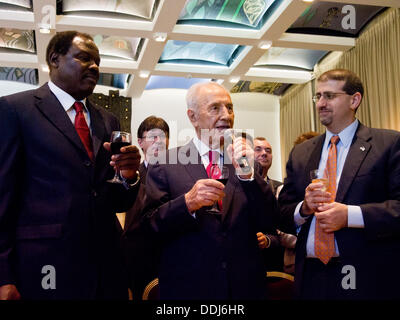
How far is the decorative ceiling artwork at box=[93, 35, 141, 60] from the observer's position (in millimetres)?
7283

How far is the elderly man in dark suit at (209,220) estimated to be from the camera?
1.83 m

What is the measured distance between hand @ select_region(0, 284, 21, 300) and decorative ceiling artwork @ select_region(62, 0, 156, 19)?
16.9ft

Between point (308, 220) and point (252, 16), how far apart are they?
4.89 metres

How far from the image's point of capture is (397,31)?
20.5ft

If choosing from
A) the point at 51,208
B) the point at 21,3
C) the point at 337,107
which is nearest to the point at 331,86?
the point at 337,107

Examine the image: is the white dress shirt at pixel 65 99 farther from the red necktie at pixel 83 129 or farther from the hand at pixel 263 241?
the hand at pixel 263 241

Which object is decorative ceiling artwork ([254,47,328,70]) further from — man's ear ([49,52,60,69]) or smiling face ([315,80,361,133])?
man's ear ([49,52,60,69])

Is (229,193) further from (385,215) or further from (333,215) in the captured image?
(385,215)

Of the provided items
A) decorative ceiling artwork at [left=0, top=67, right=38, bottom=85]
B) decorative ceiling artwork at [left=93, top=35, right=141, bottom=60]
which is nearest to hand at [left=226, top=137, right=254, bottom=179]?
decorative ceiling artwork at [left=93, top=35, right=141, bottom=60]

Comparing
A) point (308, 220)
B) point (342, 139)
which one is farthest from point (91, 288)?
point (342, 139)

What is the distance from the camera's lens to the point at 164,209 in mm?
1907

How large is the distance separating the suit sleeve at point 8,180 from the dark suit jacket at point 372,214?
1417mm

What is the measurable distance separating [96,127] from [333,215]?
122 centimetres

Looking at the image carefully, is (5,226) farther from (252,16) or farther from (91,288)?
(252,16)
